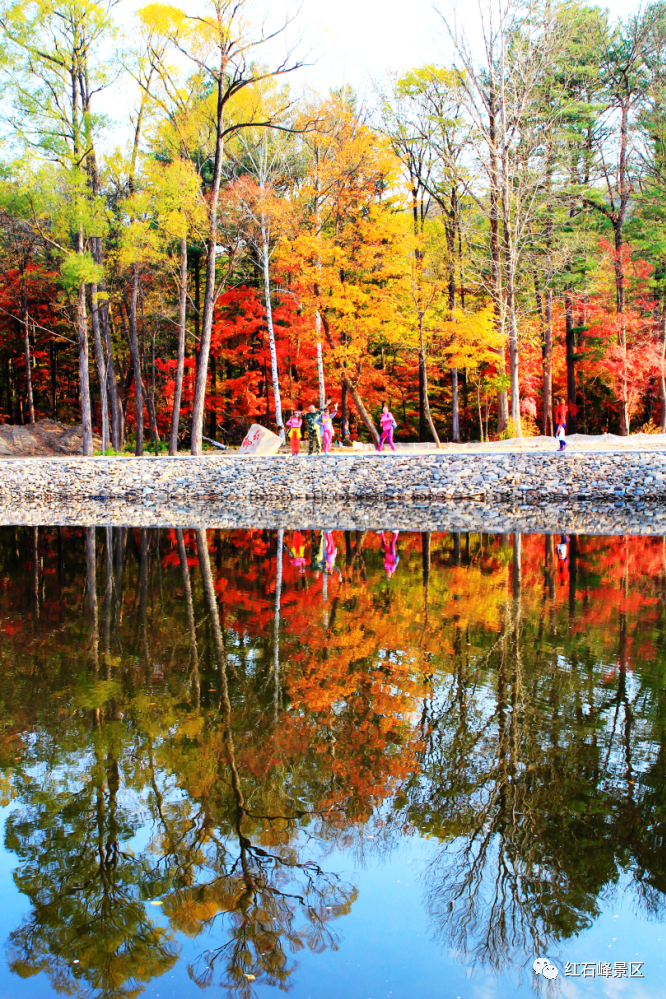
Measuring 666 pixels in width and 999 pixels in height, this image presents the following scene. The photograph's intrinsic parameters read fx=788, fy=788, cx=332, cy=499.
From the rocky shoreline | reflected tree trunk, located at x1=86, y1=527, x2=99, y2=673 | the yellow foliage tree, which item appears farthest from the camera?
the yellow foliage tree

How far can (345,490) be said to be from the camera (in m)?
20.9

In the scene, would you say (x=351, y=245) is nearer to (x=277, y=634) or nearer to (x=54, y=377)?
(x=54, y=377)

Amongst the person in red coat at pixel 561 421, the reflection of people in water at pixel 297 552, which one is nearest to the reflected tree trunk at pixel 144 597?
the reflection of people in water at pixel 297 552

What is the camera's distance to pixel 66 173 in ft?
77.5

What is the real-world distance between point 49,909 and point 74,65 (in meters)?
27.0

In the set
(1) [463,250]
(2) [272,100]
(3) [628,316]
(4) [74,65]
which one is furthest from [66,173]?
(3) [628,316]

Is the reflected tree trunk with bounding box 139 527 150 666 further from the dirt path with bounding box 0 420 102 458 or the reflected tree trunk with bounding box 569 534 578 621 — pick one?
the dirt path with bounding box 0 420 102 458

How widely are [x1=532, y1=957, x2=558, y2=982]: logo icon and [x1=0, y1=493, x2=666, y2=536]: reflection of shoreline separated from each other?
11.8 meters

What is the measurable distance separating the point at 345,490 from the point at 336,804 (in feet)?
54.8

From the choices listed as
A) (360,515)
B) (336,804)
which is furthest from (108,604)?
(360,515)

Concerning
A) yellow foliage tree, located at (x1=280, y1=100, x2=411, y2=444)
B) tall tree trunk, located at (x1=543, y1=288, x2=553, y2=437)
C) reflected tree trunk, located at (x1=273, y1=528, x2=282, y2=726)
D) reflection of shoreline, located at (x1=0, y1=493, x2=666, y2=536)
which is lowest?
reflected tree trunk, located at (x1=273, y1=528, x2=282, y2=726)

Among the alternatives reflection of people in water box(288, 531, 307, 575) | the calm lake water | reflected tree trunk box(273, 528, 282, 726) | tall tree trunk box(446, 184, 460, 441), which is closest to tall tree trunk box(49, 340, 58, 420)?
tall tree trunk box(446, 184, 460, 441)

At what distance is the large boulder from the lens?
2534 centimetres

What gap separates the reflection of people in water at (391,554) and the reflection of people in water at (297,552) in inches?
48.3
